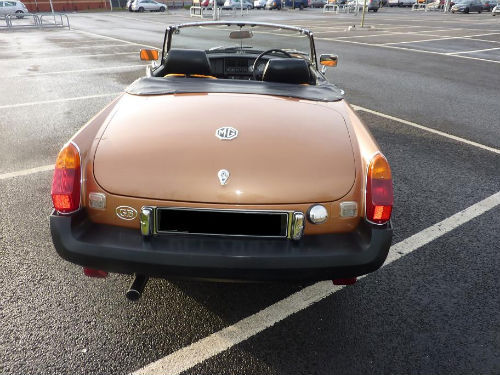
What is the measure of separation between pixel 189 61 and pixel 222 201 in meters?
Result: 1.62

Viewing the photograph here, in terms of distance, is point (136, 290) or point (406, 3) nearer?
point (136, 290)

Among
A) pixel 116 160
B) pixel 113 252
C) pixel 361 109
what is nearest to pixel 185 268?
pixel 113 252

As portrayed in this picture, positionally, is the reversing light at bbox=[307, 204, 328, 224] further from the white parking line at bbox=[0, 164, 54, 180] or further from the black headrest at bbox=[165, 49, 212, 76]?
the white parking line at bbox=[0, 164, 54, 180]

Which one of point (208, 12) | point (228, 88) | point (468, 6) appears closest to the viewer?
point (228, 88)

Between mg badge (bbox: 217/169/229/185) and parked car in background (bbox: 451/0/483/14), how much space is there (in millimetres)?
45996

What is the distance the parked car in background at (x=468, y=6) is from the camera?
39156mm

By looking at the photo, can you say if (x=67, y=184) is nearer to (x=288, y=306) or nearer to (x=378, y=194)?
(x=288, y=306)

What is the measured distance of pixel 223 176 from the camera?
2.13 meters

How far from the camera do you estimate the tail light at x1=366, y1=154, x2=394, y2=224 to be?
2.20 metres

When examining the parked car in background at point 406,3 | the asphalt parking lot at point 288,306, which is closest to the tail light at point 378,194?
the asphalt parking lot at point 288,306

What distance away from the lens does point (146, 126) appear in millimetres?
2475

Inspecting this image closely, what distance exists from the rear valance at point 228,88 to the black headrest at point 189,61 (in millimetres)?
127

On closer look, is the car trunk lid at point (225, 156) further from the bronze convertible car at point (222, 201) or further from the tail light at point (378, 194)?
the tail light at point (378, 194)

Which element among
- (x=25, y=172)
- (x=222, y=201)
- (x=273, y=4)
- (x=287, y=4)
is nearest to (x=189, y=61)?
(x=222, y=201)
